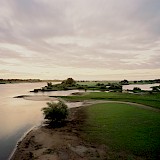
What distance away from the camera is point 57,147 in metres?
23.6

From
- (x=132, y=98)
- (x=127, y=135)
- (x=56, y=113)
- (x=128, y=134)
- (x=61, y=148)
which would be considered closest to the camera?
(x=61, y=148)

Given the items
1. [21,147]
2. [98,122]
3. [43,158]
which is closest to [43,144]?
[21,147]

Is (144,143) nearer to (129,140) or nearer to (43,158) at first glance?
(129,140)

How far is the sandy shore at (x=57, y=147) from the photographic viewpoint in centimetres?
2103

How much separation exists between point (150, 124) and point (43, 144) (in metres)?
14.3

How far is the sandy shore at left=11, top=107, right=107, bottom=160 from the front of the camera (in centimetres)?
2103

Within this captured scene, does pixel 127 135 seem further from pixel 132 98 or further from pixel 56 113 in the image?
pixel 132 98

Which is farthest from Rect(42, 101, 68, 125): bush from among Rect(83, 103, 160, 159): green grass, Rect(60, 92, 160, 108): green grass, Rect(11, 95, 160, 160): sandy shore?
Rect(60, 92, 160, 108): green grass

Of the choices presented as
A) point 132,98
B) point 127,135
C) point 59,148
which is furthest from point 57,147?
point 132,98

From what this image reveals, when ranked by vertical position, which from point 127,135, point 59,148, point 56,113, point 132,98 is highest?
point 132,98

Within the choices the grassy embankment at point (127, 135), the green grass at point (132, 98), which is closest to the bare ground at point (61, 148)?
the grassy embankment at point (127, 135)

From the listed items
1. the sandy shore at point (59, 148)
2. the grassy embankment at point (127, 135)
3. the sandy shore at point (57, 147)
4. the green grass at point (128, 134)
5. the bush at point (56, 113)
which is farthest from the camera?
the bush at point (56, 113)

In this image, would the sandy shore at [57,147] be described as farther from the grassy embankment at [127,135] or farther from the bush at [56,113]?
the bush at [56,113]

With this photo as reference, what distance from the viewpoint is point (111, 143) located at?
23828 mm
